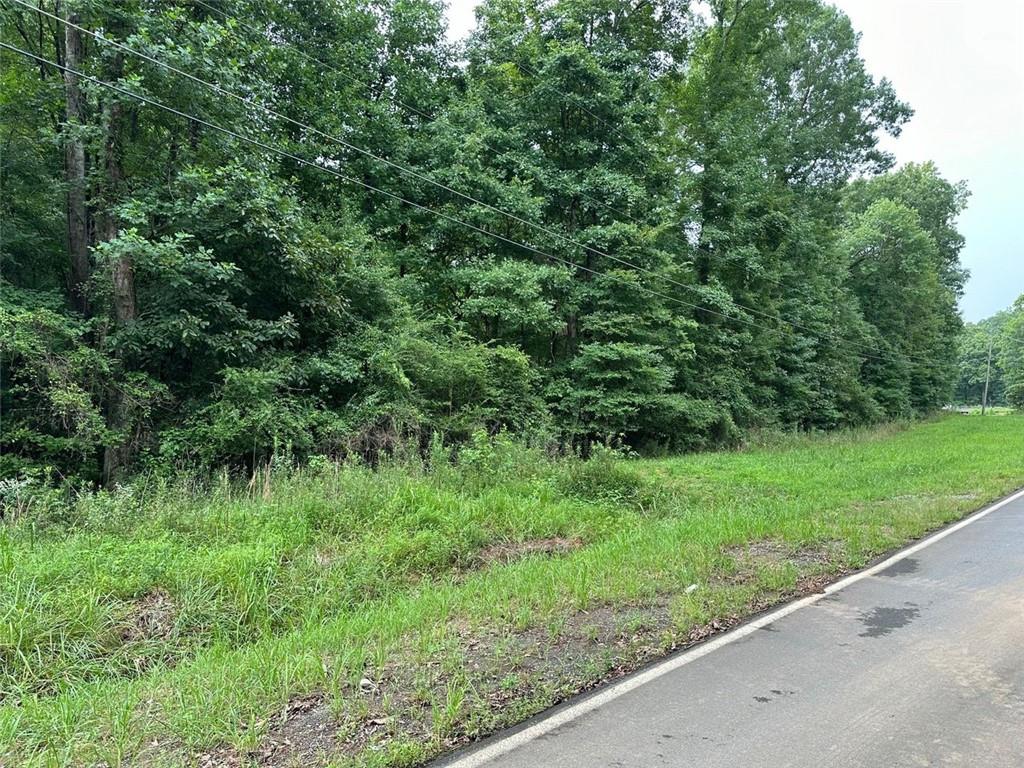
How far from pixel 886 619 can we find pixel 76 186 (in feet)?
42.3

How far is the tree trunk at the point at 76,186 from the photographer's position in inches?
385

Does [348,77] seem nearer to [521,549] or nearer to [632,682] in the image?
[521,549]

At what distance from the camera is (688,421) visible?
18.2 m

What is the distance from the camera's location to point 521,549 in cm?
636

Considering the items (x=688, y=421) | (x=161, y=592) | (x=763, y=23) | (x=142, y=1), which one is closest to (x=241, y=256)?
(x=142, y=1)

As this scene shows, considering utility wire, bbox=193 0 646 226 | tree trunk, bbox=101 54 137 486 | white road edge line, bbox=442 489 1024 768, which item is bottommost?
white road edge line, bbox=442 489 1024 768

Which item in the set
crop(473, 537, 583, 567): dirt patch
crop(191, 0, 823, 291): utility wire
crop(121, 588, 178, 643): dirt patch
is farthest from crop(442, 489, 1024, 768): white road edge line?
crop(191, 0, 823, 291): utility wire

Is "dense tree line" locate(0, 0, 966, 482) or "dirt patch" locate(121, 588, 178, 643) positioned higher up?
"dense tree line" locate(0, 0, 966, 482)

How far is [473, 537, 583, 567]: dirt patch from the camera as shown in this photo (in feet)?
19.9

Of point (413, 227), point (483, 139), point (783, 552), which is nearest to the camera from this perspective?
point (783, 552)

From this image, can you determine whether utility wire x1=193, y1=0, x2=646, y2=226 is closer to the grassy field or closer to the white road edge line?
the grassy field

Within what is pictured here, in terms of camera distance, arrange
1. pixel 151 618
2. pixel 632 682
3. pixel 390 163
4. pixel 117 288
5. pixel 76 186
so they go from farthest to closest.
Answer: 1. pixel 390 163
2. pixel 76 186
3. pixel 117 288
4. pixel 151 618
5. pixel 632 682

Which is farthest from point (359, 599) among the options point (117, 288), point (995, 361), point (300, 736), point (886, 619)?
point (995, 361)

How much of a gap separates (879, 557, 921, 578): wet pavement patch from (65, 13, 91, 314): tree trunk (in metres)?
12.2
